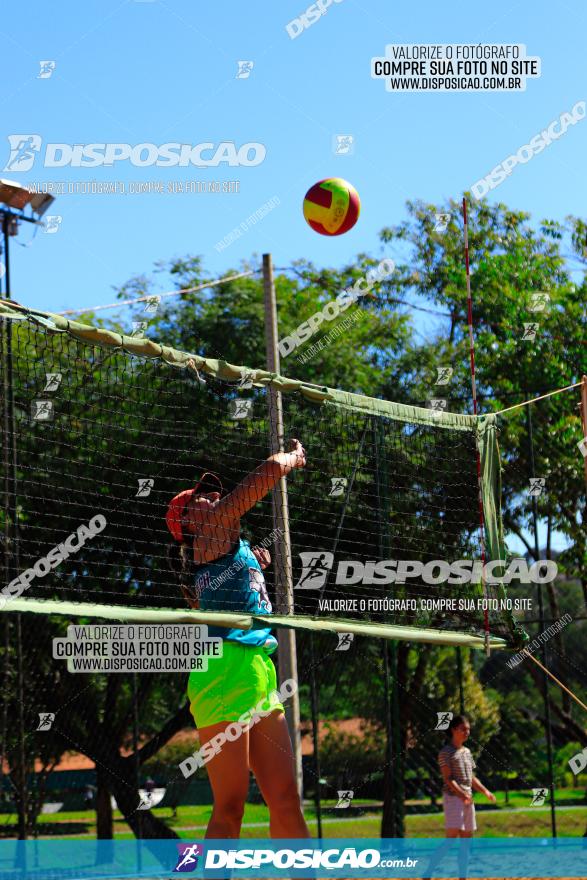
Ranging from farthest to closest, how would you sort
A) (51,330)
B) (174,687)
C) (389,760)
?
1. (174,687)
2. (389,760)
3. (51,330)

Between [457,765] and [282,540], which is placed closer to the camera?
[282,540]

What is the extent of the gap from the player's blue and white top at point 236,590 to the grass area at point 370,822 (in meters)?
6.13

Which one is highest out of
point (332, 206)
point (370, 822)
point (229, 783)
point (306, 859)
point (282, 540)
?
point (332, 206)

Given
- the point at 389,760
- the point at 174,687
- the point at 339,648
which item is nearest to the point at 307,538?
the point at 339,648

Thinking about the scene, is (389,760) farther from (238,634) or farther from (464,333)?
(464,333)

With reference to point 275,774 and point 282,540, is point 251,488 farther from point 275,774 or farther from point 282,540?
A: point 282,540

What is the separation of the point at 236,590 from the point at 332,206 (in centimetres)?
379

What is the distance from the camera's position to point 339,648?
11.1 meters

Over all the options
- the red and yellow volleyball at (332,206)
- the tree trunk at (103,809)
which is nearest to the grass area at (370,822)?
the tree trunk at (103,809)

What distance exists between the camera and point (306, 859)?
4508 millimetres

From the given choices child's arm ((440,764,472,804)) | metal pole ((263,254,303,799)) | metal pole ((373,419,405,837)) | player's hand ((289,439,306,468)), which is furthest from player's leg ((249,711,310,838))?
child's arm ((440,764,472,804))

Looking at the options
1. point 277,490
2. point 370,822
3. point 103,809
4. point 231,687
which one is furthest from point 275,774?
point 370,822

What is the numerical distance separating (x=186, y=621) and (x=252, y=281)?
10278 millimetres

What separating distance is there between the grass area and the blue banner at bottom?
0.83m
